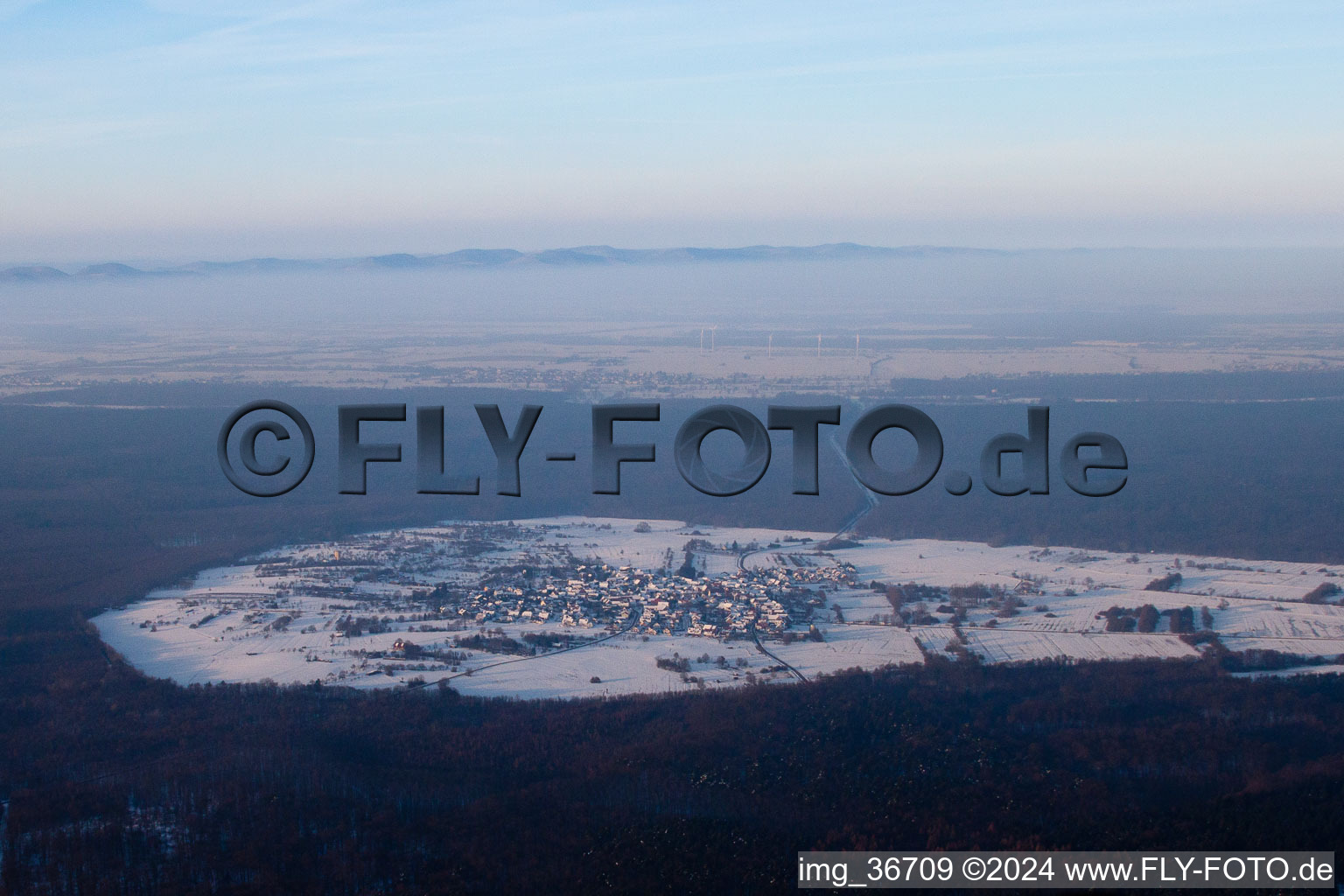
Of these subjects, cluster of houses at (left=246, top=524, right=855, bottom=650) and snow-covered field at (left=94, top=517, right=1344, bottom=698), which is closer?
snow-covered field at (left=94, top=517, right=1344, bottom=698)

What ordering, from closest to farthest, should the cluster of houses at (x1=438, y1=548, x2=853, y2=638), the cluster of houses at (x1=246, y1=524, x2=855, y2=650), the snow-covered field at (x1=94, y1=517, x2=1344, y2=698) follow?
the snow-covered field at (x1=94, y1=517, x2=1344, y2=698)
the cluster of houses at (x1=438, y1=548, x2=853, y2=638)
the cluster of houses at (x1=246, y1=524, x2=855, y2=650)

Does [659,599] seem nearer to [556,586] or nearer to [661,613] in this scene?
[661,613]

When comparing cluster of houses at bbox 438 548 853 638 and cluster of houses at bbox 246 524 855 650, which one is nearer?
cluster of houses at bbox 438 548 853 638

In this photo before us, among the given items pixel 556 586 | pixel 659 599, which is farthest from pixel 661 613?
pixel 556 586

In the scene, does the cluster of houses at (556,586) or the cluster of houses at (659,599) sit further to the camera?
the cluster of houses at (556,586)

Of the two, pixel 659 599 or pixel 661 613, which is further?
pixel 659 599

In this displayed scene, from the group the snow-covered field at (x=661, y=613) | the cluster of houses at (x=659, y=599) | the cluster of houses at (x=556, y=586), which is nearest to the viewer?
the snow-covered field at (x=661, y=613)

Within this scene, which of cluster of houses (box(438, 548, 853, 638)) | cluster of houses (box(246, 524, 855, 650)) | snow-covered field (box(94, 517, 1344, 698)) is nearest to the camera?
snow-covered field (box(94, 517, 1344, 698))

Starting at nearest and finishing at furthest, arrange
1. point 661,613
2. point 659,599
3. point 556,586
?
point 661,613 < point 659,599 < point 556,586

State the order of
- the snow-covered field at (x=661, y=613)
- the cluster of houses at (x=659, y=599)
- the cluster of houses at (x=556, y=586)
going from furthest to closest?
1. the cluster of houses at (x=556, y=586)
2. the cluster of houses at (x=659, y=599)
3. the snow-covered field at (x=661, y=613)

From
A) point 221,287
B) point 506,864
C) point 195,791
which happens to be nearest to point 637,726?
point 506,864
